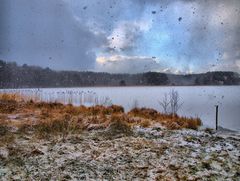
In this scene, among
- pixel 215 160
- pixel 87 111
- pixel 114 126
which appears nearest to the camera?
pixel 215 160

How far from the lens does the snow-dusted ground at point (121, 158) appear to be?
5.46 metres

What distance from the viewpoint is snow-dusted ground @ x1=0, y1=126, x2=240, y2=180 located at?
546 cm

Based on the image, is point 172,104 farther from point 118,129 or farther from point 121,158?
point 121,158

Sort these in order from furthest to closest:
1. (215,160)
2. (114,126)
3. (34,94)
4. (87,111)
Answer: (34,94), (87,111), (114,126), (215,160)

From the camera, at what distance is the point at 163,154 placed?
6488 millimetres

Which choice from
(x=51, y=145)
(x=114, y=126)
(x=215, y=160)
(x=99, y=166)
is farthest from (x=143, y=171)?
(x=114, y=126)

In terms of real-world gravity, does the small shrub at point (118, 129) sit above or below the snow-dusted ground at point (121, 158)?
above

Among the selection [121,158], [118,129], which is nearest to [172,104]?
[118,129]

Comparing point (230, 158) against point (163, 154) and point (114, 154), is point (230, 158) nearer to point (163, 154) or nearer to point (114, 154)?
point (163, 154)

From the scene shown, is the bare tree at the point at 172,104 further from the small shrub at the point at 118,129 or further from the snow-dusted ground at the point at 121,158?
the snow-dusted ground at the point at 121,158

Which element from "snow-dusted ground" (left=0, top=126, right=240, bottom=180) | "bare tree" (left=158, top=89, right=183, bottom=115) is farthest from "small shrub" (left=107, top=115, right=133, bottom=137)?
"bare tree" (left=158, top=89, right=183, bottom=115)

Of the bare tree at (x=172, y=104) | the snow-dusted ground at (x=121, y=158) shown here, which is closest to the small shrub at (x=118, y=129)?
the snow-dusted ground at (x=121, y=158)

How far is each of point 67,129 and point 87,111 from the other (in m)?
3.94

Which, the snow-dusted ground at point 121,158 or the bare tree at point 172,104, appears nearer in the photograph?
the snow-dusted ground at point 121,158
